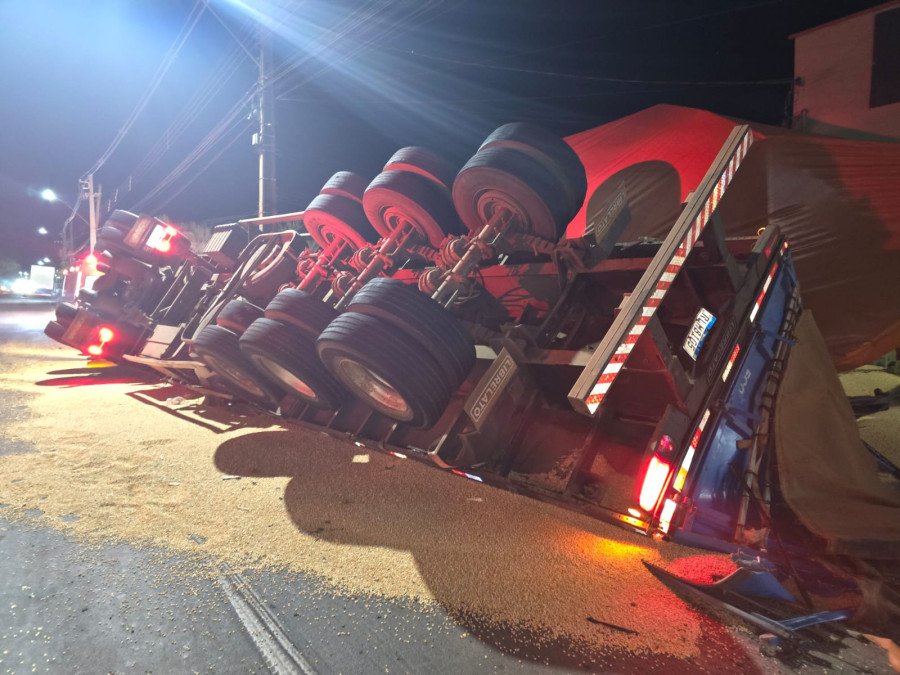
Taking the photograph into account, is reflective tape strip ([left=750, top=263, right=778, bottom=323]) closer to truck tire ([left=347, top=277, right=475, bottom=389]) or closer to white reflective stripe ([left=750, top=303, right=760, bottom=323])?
white reflective stripe ([left=750, top=303, right=760, bottom=323])

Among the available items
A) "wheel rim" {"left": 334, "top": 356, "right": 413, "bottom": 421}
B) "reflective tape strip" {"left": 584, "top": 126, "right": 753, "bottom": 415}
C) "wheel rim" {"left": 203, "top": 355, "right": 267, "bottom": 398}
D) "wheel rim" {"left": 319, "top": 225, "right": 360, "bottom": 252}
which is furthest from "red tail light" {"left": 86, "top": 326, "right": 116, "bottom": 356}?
"reflective tape strip" {"left": 584, "top": 126, "right": 753, "bottom": 415}

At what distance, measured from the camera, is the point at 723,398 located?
9.34 ft

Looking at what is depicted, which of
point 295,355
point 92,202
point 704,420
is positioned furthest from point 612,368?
point 92,202

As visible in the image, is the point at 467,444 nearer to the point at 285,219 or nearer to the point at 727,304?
the point at 727,304

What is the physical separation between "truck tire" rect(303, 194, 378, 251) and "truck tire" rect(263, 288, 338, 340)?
51.8 inches

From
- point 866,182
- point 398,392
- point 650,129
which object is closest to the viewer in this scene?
point 398,392

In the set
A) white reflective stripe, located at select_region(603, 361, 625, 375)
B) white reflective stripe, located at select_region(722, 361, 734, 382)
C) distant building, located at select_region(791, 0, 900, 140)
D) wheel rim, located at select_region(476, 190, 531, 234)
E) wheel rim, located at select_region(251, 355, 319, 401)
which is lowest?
wheel rim, located at select_region(251, 355, 319, 401)

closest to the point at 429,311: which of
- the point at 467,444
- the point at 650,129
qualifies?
the point at 467,444

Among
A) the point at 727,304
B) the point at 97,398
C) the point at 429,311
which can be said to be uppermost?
the point at 727,304

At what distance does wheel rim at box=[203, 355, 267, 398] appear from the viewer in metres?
4.63

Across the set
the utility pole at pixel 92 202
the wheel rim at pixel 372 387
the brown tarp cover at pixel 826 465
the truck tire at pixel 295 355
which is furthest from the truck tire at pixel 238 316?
the utility pole at pixel 92 202

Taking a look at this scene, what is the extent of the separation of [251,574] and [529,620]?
143 centimetres

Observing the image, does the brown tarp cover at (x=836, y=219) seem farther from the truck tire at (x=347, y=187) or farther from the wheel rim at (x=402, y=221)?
the truck tire at (x=347, y=187)

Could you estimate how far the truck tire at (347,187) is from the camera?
5.26 m
